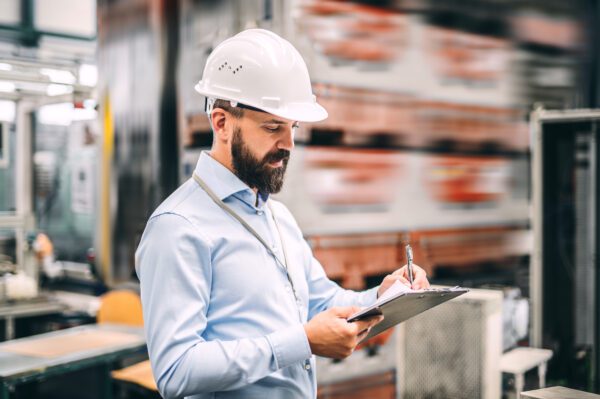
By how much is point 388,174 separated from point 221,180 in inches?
107

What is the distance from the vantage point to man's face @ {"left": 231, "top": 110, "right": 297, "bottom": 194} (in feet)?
4.82

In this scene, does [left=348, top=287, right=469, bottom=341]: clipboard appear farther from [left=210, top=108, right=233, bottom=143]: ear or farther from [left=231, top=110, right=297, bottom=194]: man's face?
[left=210, top=108, right=233, bottom=143]: ear

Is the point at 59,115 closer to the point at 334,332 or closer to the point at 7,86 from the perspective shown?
the point at 7,86

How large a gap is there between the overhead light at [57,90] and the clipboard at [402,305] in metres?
4.78

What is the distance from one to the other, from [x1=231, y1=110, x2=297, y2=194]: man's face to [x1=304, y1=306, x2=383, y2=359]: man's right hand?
33cm

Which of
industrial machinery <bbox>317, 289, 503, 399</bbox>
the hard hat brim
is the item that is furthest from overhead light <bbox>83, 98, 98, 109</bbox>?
the hard hat brim

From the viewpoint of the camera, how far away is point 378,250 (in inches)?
158

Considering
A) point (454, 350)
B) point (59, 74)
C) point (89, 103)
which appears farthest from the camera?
point (89, 103)

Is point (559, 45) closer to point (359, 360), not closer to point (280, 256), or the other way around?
point (359, 360)

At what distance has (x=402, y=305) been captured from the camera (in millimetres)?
1495

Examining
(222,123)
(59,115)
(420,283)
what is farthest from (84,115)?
(420,283)

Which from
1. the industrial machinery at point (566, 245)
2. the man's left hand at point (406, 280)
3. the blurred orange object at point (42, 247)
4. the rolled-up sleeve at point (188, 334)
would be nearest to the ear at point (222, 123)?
the rolled-up sleeve at point (188, 334)

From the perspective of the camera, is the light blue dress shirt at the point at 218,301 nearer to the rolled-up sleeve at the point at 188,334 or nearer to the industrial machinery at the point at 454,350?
the rolled-up sleeve at the point at 188,334

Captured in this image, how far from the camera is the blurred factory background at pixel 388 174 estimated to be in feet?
11.3
